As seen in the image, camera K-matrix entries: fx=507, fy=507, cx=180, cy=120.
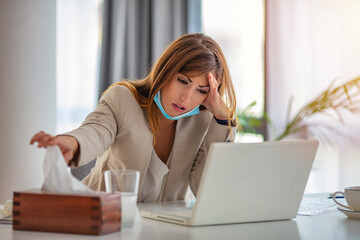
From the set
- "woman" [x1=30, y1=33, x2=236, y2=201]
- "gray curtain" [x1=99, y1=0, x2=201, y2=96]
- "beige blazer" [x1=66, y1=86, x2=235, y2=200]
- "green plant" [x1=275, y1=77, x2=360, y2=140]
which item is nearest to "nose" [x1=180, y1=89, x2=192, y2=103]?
"woman" [x1=30, y1=33, x2=236, y2=201]

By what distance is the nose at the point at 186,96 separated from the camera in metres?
1.70

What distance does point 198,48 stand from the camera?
173 centimetres

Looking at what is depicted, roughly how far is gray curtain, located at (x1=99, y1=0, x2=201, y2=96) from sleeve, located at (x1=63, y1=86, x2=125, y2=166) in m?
2.00

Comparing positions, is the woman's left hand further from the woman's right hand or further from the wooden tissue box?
the wooden tissue box

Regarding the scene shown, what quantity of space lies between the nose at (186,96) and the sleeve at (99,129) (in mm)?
205

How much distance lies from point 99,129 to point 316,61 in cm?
223

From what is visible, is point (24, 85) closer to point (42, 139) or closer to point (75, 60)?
point (75, 60)

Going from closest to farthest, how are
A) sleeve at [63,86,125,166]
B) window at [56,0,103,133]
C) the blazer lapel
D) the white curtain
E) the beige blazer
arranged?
sleeve at [63,86,125,166]
the beige blazer
the blazer lapel
the white curtain
window at [56,0,103,133]

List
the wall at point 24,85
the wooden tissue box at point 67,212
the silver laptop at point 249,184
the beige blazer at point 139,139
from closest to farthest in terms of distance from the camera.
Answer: the wooden tissue box at point 67,212 → the silver laptop at point 249,184 → the beige blazer at point 139,139 → the wall at point 24,85

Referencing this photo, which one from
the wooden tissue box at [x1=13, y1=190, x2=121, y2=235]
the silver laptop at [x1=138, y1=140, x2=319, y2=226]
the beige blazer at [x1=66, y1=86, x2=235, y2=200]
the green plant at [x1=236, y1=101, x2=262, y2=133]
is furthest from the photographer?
the green plant at [x1=236, y1=101, x2=262, y2=133]

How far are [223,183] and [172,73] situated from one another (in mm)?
671

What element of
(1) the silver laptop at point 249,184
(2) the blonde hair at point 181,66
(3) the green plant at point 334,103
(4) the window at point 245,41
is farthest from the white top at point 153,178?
(4) the window at point 245,41

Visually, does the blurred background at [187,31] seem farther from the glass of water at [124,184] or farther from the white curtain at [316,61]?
the glass of water at [124,184]

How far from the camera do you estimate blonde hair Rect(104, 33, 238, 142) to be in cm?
170
